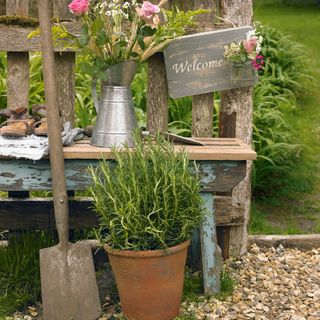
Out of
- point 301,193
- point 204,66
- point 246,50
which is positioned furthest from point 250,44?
point 301,193

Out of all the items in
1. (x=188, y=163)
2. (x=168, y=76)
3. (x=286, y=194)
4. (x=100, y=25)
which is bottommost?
(x=286, y=194)

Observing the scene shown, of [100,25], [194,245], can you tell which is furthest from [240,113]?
[100,25]

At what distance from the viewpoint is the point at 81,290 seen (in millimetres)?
3438

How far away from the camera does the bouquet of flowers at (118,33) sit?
3.36 metres

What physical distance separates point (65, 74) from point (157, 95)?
1.62ft

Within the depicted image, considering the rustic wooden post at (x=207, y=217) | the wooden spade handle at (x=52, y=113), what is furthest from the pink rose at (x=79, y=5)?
the rustic wooden post at (x=207, y=217)

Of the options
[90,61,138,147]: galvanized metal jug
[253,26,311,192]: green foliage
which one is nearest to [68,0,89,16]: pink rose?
[90,61,138,147]: galvanized metal jug

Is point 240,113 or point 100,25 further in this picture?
point 240,113

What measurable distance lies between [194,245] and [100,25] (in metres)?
1.33

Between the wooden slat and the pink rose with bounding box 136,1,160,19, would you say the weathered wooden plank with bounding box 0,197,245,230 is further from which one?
the pink rose with bounding box 136,1,160,19

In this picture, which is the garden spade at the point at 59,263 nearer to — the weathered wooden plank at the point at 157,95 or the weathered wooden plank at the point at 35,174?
Answer: the weathered wooden plank at the point at 35,174

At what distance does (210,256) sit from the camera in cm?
370

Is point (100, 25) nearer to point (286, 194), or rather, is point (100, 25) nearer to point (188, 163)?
point (188, 163)

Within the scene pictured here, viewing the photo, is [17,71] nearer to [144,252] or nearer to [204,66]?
[204,66]
